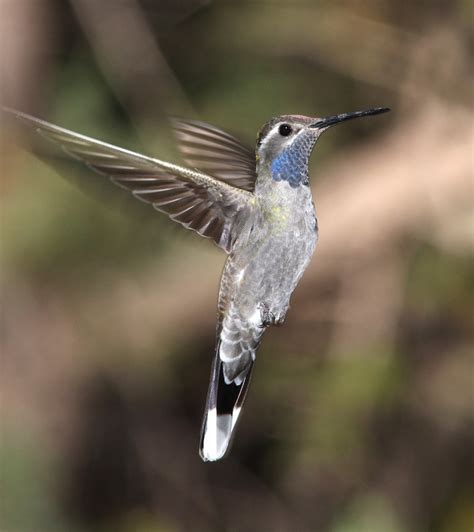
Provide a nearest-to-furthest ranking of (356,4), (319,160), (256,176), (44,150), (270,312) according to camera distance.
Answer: (44,150), (270,312), (256,176), (356,4), (319,160)

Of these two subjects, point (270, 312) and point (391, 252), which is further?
point (391, 252)

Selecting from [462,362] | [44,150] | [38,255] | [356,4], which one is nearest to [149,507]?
[38,255]

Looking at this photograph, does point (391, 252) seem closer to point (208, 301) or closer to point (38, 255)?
point (208, 301)

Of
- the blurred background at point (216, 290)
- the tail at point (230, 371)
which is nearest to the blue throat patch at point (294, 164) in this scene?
the tail at point (230, 371)

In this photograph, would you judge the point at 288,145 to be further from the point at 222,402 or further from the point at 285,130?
the point at 222,402

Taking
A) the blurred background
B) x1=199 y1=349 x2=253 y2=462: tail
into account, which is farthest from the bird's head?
the blurred background

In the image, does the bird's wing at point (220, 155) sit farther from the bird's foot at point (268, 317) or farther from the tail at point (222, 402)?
the tail at point (222, 402)
